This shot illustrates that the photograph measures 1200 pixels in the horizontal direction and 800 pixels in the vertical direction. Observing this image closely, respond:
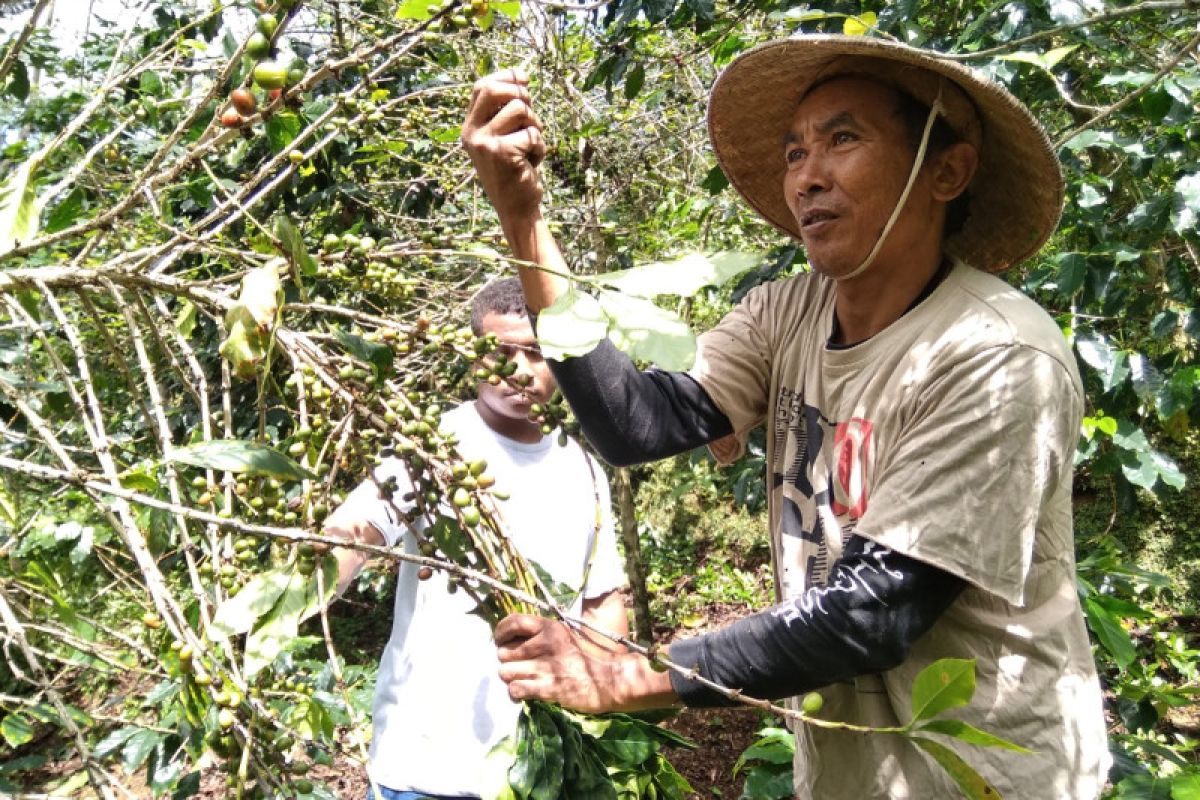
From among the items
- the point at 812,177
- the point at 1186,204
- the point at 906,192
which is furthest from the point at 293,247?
the point at 1186,204

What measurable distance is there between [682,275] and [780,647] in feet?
2.12

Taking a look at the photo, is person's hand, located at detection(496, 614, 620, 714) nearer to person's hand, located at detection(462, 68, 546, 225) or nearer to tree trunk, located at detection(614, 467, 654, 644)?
person's hand, located at detection(462, 68, 546, 225)

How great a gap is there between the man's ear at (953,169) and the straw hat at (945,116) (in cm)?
4

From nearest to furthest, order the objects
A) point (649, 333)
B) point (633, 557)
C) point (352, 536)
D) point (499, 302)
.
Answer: point (649, 333), point (352, 536), point (499, 302), point (633, 557)

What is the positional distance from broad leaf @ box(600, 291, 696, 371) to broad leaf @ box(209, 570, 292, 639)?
0.53 meters

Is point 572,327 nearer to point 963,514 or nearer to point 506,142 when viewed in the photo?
point 506,142

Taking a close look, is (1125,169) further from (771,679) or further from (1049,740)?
(771,679)

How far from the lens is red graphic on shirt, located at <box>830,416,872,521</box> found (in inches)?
51.8

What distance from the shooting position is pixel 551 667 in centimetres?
123

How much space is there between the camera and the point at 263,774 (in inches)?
35.7

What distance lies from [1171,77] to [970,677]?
184 cm

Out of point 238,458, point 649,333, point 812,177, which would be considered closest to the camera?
point 649,333

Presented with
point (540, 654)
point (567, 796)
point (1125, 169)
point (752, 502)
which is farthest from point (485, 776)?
point (1125, 169)

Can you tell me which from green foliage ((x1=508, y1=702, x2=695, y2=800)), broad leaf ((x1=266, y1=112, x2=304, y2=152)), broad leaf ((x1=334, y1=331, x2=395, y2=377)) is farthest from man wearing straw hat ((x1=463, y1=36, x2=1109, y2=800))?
broad leaf ((x1=266, y1=112, x2=304, y2=152))
